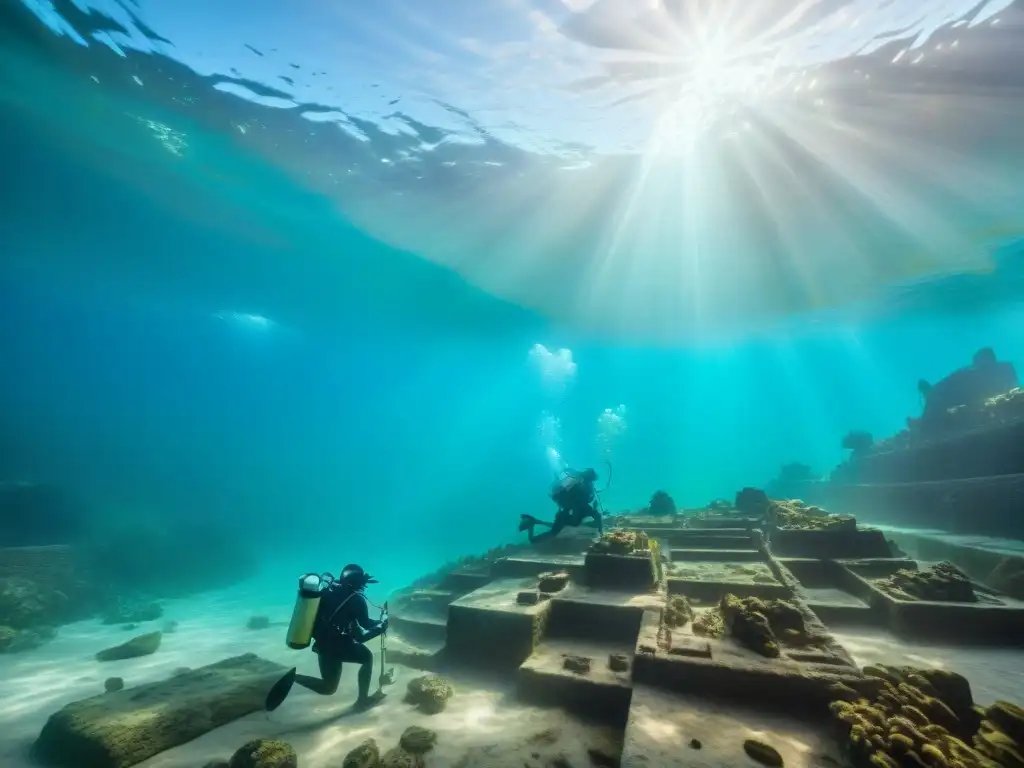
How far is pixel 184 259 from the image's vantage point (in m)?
28.7

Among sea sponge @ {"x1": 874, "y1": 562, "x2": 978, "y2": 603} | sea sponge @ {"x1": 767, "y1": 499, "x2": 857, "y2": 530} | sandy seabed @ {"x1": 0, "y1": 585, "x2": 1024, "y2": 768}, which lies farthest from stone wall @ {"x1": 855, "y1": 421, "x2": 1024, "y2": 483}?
sandy seabed @ {"x1": 0, "y1": 585, "x2": 1024, "y2": 768}

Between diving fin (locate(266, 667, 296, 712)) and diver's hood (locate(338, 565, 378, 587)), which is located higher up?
diver's hood (locate(338, 565, 378, 587))

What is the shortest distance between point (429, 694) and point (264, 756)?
2.55m

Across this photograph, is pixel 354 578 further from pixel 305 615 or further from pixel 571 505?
pixel 571 505

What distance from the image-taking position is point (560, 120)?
15.3m

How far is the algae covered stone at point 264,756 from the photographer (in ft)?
15.0

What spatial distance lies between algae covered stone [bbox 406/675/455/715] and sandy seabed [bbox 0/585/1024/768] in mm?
143

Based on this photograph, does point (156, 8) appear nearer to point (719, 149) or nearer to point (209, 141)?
point (209, 141)

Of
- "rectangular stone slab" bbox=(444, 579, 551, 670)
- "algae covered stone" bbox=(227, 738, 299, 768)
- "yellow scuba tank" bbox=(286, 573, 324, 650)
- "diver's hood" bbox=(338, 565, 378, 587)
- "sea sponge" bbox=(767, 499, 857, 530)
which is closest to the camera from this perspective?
"algae covered stone" bbox=(227, 738, 299, 768)

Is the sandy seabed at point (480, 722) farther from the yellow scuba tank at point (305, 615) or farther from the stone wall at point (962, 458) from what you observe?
the stone wall at point (962, 458)

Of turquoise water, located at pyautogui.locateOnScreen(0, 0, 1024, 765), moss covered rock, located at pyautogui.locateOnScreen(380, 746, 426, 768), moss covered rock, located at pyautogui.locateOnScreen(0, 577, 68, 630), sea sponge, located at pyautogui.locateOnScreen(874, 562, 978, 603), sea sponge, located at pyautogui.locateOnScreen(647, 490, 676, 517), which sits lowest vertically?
moss covered rock, located at pyautogui.locateOnScreen(0, 577, 68, 630)

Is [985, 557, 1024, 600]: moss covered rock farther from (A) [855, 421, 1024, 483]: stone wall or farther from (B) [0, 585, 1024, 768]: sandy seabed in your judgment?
(A) [855, 421, 1024, 483]: stone wall

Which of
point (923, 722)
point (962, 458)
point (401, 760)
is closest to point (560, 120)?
point (923, 722)

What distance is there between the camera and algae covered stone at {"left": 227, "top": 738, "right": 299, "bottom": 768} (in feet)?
15.0
